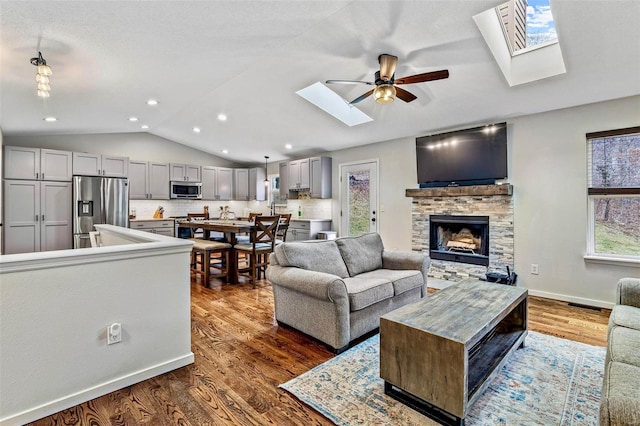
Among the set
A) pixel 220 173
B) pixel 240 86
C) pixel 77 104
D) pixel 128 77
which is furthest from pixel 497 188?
pixel 220 173

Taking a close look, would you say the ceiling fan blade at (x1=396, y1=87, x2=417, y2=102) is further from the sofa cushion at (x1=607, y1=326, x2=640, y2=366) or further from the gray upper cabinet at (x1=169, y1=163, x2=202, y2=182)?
the gray upper cabinet at (x1=169, y1=163, x2=202, y2=182)

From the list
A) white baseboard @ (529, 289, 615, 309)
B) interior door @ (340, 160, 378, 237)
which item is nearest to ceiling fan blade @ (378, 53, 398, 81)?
interior door @ (340, 160, 378, 237)

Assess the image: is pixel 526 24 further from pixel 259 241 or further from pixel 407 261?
pixel 259 241

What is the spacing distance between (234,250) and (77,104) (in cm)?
279

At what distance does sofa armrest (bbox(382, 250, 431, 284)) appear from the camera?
131 inches

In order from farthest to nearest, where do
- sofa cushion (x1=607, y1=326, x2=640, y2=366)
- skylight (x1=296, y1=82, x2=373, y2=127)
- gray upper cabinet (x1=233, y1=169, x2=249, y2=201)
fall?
gray upper cabinet (x1=233, y1=169, x2=249, y2=201) < skylight (x1=296, y1=82, x2=373, y2=127) < sofa cushion (x1=607, y1=326, x2=640, y2=366)

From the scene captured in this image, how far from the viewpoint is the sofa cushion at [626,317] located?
6.01 feet

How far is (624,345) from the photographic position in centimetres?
159

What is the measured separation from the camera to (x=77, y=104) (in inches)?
159

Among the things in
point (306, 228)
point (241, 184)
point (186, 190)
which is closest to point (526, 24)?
point (306, 228)

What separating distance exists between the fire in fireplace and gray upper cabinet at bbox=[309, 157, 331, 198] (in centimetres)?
232

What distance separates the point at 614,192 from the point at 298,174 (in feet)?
16.8

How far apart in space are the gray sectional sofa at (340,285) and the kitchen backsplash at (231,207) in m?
3.30

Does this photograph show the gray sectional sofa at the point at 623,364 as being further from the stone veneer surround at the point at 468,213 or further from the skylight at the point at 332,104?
the skylight at the point at 332,104
